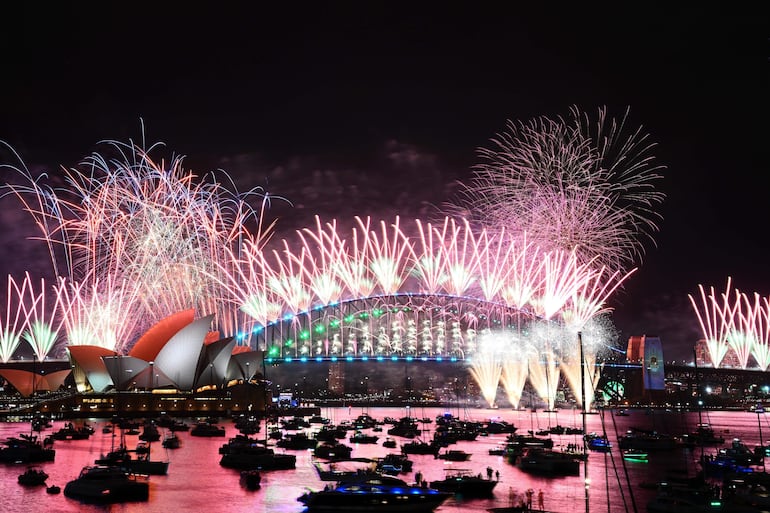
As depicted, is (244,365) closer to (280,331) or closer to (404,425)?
(280,331)

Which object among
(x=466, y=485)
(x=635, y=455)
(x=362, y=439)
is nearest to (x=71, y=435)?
(x=362, y=439)

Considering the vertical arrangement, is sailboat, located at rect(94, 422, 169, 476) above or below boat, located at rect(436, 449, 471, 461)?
above

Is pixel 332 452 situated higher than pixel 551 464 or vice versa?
pixel 332 452

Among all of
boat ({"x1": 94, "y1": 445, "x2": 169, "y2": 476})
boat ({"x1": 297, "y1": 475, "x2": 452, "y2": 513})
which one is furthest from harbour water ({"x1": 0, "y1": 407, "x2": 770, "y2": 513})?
boat ({"x1": 297, "y1": 475, "x2": 452, "y2": 513})

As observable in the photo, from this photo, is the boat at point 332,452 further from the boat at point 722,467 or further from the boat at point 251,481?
the boat at point 722,467

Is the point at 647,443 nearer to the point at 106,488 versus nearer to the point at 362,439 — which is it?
the point at 362,439

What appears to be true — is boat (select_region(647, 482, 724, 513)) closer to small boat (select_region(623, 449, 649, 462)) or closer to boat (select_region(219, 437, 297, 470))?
boat (select_region(219, 437, 297, 470))

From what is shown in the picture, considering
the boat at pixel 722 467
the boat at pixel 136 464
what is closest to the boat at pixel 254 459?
the boat at pixel 136 464
